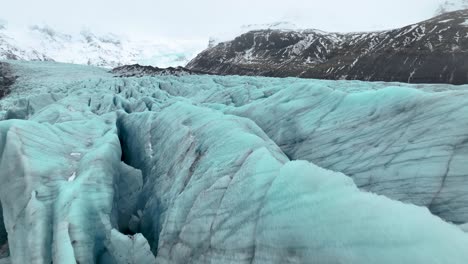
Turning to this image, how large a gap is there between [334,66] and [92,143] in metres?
115

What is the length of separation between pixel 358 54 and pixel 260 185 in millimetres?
124549

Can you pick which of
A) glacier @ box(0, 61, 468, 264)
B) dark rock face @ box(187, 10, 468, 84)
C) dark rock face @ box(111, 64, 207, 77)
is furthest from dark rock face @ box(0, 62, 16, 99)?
dark rock face @ box(187, 10, 468, 84)

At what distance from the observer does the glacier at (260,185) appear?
14.5 feet

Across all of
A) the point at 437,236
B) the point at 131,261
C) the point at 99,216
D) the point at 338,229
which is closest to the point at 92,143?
the point at 99,216

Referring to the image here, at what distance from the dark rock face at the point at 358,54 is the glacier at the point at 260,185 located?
9498cm

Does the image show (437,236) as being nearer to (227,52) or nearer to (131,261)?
(131,261)

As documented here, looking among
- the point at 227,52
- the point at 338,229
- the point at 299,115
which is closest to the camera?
the point at 338,229

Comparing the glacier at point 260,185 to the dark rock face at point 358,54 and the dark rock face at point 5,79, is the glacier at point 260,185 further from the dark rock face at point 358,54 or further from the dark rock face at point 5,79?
the dark rock face at point 358,54

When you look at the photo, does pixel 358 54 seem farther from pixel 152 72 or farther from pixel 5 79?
pixel 5 79

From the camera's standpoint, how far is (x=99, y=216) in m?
7.94

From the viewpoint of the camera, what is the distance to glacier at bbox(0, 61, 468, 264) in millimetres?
4414

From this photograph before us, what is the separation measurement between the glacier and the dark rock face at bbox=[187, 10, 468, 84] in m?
95.0

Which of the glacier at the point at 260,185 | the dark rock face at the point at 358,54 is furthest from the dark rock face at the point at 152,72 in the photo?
the glacier at the point at 260,185

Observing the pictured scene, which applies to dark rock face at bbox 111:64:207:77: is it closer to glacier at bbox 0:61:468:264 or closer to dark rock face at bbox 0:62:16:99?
dark rock face at bbox 0:62:16:99
